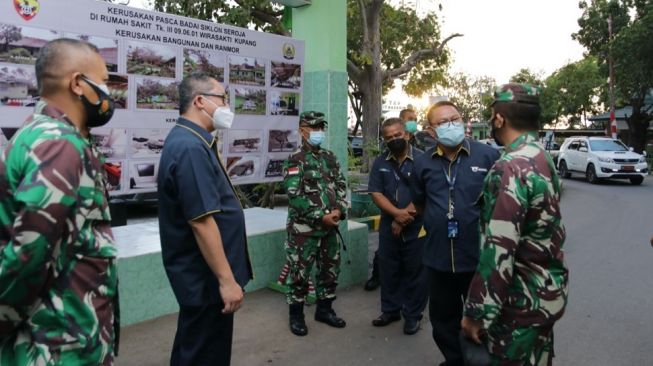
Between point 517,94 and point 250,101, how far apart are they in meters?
3.11

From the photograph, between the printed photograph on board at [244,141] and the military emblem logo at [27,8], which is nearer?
the military emblem logo at [27,8]

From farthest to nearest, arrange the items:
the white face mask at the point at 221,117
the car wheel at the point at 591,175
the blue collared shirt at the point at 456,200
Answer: the car wheel at the point at 591,175 < the blue collared shirt at the point at 456,200 < the white face mask at the point at 221,117

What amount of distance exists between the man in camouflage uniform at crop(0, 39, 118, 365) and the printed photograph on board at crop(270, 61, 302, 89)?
3391 millimetres

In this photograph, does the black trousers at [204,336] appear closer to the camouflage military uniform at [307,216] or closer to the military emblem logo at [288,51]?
the camouflage military uniform at [307,216]

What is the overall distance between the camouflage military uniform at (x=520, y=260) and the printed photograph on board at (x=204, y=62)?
301 centimetres

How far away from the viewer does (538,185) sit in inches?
91.0

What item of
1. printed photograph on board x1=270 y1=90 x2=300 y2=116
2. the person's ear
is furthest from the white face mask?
printed photograph on board x1=270 y1=90 x2=300 y2=116

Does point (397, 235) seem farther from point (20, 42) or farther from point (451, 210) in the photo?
point (20, 42)

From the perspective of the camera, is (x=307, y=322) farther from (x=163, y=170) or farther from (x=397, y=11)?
(x=397, y=11)

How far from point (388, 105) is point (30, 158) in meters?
39.0

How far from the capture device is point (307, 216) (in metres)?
4.55

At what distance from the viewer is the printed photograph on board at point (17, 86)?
11.9ft

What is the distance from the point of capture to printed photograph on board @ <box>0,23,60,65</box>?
3574mm

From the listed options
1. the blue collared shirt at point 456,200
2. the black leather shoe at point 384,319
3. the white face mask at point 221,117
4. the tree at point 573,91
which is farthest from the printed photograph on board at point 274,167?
the tree at point 573,91
